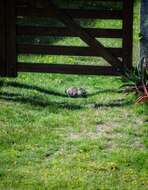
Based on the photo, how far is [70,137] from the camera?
8.69 meters

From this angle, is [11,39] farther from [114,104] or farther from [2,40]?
[114,104]

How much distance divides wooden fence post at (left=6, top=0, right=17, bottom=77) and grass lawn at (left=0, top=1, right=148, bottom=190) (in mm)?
224

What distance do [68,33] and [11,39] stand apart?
39.9 inches

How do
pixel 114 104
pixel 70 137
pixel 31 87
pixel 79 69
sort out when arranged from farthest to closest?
1. pixel 79 69
2. pixel 31 87
3. pixel 114 104
4. pixel 70 137

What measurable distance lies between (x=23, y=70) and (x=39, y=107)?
1.67 metres

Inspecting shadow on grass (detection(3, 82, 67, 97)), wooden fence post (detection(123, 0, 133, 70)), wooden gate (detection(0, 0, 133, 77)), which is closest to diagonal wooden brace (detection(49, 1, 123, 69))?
wooden gate (detection(0, 0, 133, 77))

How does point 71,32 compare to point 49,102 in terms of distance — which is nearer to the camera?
point 49,102

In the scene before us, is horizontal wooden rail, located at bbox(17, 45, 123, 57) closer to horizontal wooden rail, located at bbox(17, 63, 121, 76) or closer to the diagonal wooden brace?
the diagonal wooden brace

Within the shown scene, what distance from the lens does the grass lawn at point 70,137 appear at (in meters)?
7.25

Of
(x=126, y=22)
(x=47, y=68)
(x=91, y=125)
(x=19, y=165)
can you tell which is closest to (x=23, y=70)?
(x=47, y=68)

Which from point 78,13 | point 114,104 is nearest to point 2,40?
point 78,13

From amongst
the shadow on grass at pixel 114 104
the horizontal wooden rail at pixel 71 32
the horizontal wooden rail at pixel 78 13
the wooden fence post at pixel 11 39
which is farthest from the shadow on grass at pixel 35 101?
the horizontal wooden rail at pixel 78 13

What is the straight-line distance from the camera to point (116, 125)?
9195mm

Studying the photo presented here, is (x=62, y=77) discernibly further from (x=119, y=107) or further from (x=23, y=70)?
(x=119, y=107)
